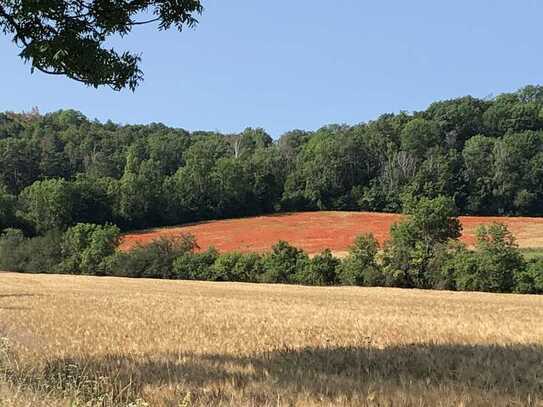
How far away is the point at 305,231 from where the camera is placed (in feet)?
258

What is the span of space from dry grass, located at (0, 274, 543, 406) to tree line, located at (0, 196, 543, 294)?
2721cm

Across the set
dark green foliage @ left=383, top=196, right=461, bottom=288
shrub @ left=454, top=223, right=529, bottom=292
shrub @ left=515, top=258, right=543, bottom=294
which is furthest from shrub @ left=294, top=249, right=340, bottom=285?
shrub @ left=515, top=258, right=543, bottom=294

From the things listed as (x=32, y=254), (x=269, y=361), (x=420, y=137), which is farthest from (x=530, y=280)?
(x=420, y=137)

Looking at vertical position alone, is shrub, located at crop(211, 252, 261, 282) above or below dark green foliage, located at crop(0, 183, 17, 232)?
below

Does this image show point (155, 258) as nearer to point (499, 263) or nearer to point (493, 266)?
point (493, 266)

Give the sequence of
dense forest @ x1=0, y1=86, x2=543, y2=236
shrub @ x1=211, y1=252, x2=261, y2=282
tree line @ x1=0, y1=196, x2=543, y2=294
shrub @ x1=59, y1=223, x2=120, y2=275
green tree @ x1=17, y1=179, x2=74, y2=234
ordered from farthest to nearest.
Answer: dense forest @ x1=0, y1=86, x2=543, y2=236 < green tree @ x1=17, y1=179, x2=74, y2=234 < shrub @ x1=59, y1=223, x2=120, y2=275 < shrub @ x1=211, y1=252, x2=261, y2=282 < tree line @ x1=0, y1=196, x2=543, y2=294

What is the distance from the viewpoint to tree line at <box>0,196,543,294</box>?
44969 millimetres

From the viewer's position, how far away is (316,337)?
1375 cm

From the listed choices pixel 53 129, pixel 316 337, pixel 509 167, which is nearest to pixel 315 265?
pixel 316 337

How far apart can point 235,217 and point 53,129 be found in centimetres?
5935

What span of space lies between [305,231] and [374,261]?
27.5 m

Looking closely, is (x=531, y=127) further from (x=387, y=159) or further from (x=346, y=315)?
(x=346, y=315)

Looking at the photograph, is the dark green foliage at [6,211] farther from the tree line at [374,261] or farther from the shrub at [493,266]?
the shrub at [493,266]

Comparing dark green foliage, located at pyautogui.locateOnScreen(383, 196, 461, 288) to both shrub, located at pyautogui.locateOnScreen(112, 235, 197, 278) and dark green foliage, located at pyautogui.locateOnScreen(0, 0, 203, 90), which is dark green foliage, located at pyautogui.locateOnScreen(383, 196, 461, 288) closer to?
shrub, located at pyautogui.locateOnScreen(112, 235, 197, 278)
